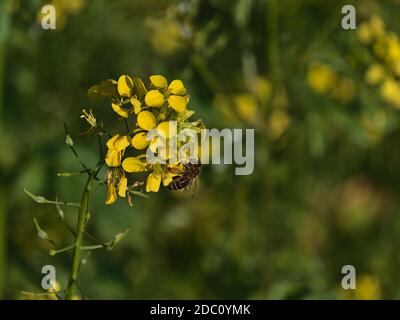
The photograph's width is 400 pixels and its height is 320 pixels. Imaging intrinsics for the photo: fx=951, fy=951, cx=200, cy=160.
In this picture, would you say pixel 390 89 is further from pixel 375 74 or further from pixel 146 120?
pixel 146 120

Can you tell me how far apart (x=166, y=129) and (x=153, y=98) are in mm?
67

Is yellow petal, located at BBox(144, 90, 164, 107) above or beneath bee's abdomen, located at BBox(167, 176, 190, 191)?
above

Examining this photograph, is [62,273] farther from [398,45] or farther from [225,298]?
[398,45]

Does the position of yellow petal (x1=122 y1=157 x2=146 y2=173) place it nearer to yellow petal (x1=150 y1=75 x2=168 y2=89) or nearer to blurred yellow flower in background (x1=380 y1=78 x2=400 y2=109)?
yellow petal (x1=150 y1=75 x2=168 y2=89)

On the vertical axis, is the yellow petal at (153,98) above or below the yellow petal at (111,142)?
above

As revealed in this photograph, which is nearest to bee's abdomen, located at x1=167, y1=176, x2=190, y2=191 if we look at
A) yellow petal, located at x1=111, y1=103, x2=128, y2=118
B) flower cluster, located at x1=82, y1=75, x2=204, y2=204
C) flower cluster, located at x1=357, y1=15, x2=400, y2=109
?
flower cluster, located at x1=82, y1=75, x2=204, y2=204

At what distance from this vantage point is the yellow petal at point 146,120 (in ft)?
6.07

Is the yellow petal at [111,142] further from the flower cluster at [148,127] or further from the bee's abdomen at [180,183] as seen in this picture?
the bee's abdomen at [180,183]

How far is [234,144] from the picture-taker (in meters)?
3.12

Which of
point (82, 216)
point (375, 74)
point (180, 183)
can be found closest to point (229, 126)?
point (375, 74)

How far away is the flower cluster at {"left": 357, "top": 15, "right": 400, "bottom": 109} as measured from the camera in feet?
10.1

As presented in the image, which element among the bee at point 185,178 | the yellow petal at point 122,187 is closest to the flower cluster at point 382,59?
the bee at point 185,178

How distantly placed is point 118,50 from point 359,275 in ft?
4.76

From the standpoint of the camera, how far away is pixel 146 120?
1.86 meters
